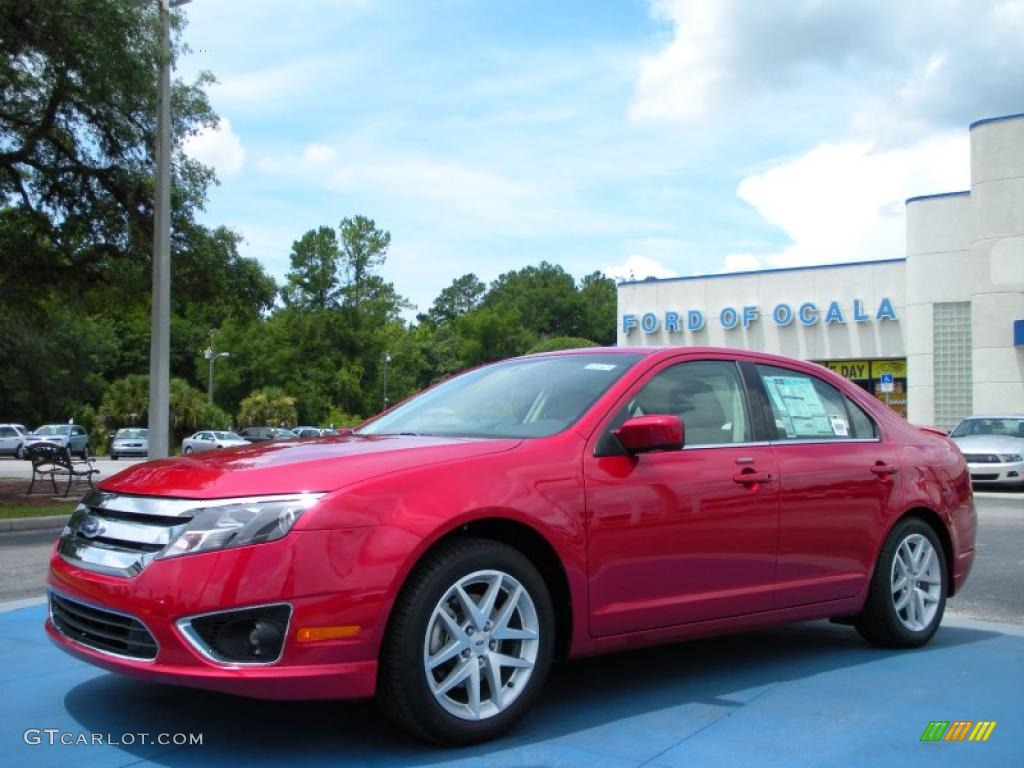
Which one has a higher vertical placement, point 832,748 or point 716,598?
point 716,598

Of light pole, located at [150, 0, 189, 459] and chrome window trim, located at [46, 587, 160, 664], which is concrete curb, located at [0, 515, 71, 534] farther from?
chrome window trim, located at [46, 587, 160, 664]

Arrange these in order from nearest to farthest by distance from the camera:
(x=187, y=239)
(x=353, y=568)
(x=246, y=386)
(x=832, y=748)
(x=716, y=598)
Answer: (x=353, y=568) < (x=832, y=748) < (x=716, y=598) < (x=187, y=239) < (x=246, y=386)

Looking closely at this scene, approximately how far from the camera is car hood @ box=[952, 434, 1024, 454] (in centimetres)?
1964

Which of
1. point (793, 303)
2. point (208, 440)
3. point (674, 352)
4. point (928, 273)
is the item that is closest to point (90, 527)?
point (674, 352)

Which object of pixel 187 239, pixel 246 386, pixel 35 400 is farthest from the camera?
pixel 246 386

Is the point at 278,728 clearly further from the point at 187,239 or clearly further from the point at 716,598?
the point at 187,239

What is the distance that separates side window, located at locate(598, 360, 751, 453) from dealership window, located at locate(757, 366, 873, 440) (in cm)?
24

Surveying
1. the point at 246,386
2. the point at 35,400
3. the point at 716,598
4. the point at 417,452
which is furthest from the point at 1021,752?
the point at 246,386

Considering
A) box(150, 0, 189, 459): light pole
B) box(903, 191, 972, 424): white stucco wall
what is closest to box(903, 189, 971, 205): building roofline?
box(903, 191, 972, 424): white stucco wall

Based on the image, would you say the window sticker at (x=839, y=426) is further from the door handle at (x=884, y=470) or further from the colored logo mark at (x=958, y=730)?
the colored logo mark at (x=958, y=730)

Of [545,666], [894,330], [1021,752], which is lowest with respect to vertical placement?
[1021,752]

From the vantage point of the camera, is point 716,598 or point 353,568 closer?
point 353,568

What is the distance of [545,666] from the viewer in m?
4.01

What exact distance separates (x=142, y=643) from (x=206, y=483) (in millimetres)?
587
